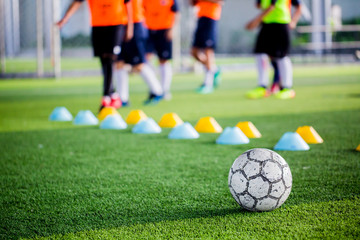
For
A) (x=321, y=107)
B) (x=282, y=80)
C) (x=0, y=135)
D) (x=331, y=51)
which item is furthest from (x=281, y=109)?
(x=331, y=51)

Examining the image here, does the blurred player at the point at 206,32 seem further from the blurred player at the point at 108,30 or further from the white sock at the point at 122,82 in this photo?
the blurred player at the point at 108,30

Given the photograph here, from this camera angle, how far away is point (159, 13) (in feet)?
26.1

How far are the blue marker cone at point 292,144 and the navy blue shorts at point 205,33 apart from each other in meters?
5.10

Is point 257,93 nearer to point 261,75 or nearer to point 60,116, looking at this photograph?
point 261,75

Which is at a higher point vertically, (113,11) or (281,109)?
(113,11)

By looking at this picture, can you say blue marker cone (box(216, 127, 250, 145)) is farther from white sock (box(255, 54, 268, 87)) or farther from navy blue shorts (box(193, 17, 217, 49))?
navy blue shorts (box(193, 17, 217, 49))

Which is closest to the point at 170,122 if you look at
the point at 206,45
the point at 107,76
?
the point at 107,76

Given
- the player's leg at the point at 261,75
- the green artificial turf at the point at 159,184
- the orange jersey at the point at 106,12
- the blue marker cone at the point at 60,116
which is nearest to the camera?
the green artificial turf at the point at 159,184

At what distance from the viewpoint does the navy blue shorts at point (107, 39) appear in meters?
6.22

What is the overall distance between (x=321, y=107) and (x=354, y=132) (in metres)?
1.93

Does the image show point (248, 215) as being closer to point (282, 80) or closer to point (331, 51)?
point (282, 80)

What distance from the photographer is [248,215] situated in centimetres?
233

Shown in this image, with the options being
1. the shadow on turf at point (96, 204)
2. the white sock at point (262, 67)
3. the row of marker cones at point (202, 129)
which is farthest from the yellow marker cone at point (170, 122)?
the white sock at point (262, 67)

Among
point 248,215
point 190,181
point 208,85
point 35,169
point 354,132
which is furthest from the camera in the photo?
point 208,85
